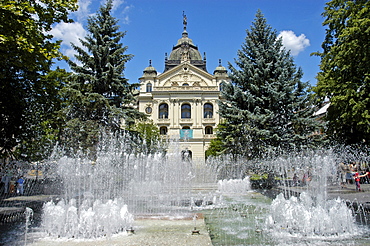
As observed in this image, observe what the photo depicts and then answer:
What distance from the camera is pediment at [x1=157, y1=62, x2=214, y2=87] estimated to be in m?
50.2

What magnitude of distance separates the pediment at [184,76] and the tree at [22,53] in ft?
124

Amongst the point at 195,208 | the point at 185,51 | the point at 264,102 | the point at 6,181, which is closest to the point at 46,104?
the point at 6,181

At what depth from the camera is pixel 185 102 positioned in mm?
48719

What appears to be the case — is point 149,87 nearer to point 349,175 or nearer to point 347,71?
point 347,71

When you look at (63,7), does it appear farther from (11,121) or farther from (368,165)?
(368,165)

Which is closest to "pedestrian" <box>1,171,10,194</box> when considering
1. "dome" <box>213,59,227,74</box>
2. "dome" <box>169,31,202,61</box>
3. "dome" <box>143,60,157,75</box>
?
"dome" <box>143,60,157,75</box>

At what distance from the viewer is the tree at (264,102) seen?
15492 mm

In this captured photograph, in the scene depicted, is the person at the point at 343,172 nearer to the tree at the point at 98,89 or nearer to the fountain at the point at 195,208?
the fountain at the point at 195,208

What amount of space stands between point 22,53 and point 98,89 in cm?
1019

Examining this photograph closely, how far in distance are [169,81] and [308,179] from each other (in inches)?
1458

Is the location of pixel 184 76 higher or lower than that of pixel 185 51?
lower

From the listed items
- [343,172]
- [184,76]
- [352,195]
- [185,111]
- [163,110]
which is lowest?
[352,195]

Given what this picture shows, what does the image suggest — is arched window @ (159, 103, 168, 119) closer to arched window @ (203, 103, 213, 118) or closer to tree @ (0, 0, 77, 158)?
arched window @ (203, 103, 213, 118)

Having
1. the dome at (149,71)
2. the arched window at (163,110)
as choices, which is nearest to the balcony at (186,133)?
the arched window at (163,110)
